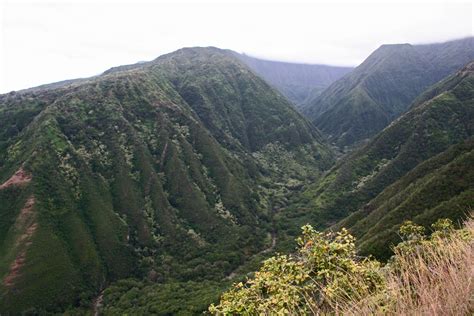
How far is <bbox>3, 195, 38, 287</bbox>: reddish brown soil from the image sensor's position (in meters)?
164

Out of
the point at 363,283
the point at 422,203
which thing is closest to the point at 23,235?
the point at 422,203

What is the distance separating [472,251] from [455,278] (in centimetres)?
217

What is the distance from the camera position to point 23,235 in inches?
6998

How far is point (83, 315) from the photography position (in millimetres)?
160250

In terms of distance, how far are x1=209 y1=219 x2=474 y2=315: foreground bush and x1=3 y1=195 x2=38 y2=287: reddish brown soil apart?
17594 cm

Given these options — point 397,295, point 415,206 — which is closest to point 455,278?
point 397,295

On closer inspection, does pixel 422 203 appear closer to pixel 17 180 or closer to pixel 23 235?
pixel 23 235

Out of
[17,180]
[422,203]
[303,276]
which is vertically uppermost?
[303,276]

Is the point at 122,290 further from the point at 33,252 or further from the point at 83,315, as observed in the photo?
the point at 33,252

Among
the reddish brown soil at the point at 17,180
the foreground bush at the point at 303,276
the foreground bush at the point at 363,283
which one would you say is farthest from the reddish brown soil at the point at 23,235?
the foreground bush at the point at 363,283

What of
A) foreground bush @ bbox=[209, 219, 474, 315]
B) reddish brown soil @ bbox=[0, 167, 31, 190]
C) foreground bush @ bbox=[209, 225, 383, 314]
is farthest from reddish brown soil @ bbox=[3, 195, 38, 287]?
foreground bush @ bbox=[209, 219, 474, 315]

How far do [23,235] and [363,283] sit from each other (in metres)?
193

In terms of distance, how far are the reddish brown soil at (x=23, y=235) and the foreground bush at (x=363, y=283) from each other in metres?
176

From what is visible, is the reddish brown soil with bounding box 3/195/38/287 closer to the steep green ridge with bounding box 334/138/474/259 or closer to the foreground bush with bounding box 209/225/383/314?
the steep green ridge with bounding box 334/138/474/259
